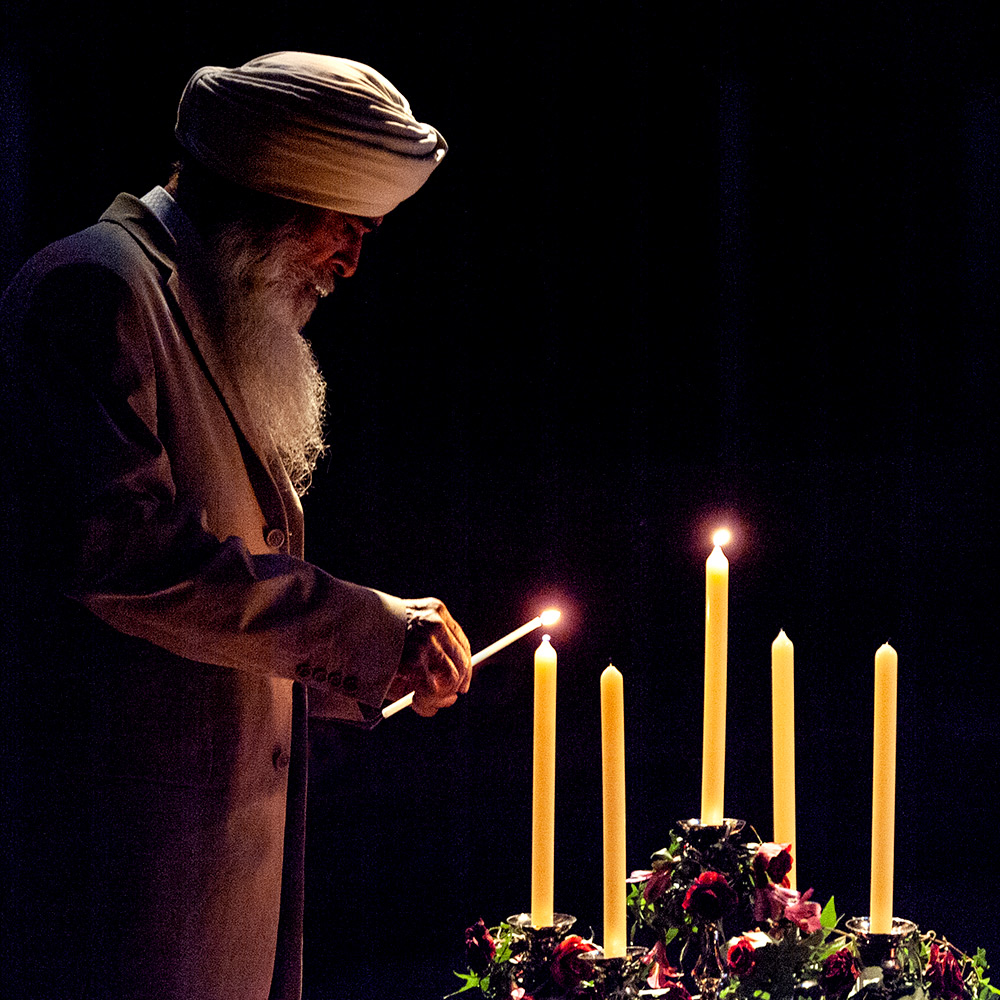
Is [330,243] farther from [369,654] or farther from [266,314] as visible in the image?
[369,654]

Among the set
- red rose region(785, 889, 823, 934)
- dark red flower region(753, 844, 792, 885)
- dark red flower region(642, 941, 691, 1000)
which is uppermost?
dark red flower region(753, 844, 792, 885)

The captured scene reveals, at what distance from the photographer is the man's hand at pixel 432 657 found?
120 centimetres

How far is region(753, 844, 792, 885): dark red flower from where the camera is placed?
1.01 m

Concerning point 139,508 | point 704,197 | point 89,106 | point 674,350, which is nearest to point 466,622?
point 674,350

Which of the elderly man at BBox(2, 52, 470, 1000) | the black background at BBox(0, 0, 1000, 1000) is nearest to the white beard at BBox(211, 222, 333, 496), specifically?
the elderly man at BBox(2, 52, 470, 1000)

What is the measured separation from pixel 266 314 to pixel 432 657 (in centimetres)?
42

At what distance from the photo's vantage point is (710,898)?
3.19ft

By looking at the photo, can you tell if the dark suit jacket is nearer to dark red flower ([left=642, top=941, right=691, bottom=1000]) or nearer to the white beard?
the white beard

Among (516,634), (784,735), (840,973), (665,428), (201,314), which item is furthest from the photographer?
(665,428)

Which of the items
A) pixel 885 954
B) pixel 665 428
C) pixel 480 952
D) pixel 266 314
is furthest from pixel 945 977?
pixel 665 428

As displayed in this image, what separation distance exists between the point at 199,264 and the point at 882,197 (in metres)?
1.91

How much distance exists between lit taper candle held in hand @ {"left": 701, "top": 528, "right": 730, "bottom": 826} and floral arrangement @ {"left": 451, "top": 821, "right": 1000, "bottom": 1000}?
0.02 m

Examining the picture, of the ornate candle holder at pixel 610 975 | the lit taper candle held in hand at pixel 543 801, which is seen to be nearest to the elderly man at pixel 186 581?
the lit taper candle held in hand at pixel 543 801

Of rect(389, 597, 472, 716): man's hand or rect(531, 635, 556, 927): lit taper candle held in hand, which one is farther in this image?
rect(389, 597, 472, 716): man's hand
